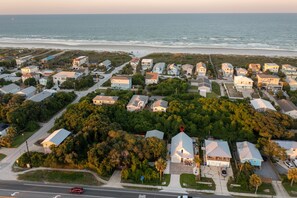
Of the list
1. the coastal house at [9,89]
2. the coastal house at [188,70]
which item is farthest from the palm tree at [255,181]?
the coastal house at [9,89]

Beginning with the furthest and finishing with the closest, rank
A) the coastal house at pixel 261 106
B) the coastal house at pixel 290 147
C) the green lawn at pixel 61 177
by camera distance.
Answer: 1. the coastal house at pixel 261 106
2. the coastal house at pixel 290 147
3. the green lawn at pixel 61 177

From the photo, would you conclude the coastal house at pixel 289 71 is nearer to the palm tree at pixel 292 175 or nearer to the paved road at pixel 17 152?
the palm tree at pixel 292 175

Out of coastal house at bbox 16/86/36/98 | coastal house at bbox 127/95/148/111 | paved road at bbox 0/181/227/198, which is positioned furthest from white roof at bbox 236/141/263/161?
coastal house at bbox 16/86/36/98

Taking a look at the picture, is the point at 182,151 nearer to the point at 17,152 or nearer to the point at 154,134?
the point at 154,134

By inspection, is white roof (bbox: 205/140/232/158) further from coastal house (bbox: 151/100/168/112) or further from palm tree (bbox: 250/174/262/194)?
coastal house (bbox: 151/100/168/112)

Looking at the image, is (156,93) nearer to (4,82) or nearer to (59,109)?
(59,109)
